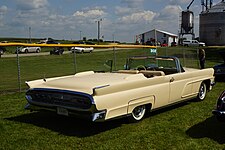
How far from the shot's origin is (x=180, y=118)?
6.56 meters

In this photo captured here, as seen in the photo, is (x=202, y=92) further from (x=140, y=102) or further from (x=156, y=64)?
(x=140, y=102)

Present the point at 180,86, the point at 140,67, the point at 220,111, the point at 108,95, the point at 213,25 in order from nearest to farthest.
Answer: the point at 220,111
the point at 108,95
the point at 180,86
the point at 140,67
the point at 213,25

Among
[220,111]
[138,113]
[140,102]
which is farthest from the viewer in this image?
[138,113]

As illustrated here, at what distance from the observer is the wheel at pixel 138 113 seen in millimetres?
6021

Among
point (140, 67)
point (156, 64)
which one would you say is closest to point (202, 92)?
point (156, 64)

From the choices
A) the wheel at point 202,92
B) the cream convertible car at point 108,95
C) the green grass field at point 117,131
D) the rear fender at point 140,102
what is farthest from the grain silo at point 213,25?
the rear fender at point 140,102

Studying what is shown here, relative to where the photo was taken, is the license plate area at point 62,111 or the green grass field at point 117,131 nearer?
the green grass field at point 117,131

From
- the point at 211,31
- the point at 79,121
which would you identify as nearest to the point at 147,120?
the point at 79,121

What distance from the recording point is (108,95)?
17.3 ft

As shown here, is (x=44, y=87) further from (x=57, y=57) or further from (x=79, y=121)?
(x=57, y=57)

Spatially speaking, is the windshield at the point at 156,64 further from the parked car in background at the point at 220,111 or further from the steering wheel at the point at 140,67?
the parked car in background at the point at 220,111

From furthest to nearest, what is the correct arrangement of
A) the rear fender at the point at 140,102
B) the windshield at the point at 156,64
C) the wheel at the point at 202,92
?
1. the wheel at the point at 202,92
2. the windshield at the point at 156,64
3. the rear fender at the point at 140,102

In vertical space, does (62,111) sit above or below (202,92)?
above

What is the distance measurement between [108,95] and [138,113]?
1127 millimetres
